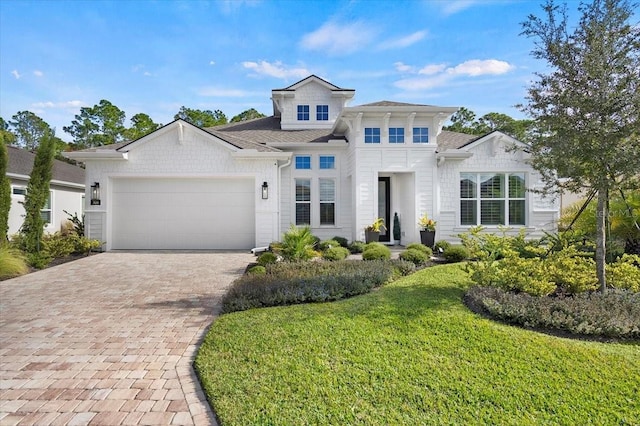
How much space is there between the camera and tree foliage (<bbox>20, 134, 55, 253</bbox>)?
33.2 feet

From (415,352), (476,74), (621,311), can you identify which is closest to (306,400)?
(415,352)

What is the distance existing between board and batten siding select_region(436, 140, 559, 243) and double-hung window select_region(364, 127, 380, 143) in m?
2.60

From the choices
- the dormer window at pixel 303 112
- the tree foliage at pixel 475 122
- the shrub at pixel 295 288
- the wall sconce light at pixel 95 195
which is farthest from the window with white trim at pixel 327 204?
the tree foliage at pixel 475 122

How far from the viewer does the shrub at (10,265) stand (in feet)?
27.9

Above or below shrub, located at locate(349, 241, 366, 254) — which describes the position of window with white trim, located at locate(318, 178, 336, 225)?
above

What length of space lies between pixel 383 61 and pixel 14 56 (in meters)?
13.2

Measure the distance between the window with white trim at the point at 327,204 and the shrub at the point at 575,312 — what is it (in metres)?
8.98

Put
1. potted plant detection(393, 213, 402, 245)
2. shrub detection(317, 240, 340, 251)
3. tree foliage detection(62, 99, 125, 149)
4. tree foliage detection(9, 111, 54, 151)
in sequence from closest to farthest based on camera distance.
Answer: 1. shrub detection(317, 240, 340, 251)
2. potted plant detection(393, 213, 402, 245)
3. tree foliage detection(62, 99, 125, 149)
4. tree foliage detection(9, 111, 54, 151)

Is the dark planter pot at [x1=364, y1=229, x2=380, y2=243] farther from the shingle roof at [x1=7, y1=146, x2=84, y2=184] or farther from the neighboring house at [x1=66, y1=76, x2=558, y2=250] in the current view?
the shingle roof at [x1=7, y1=146, x2=84, y2=184]

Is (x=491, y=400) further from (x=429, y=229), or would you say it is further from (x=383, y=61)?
(x=383, y=61)

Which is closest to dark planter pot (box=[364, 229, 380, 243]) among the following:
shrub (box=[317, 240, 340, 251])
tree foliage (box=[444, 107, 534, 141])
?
shrub (box=[317, 240, 340, 251])

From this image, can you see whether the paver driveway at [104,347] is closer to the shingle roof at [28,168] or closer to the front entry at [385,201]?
the front entry at [385,201]

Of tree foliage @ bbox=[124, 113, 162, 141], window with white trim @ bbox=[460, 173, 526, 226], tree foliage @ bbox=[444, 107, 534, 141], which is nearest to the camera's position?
window with white trim @ bbox=[460, 173, 526, 226]

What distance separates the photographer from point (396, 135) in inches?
501
